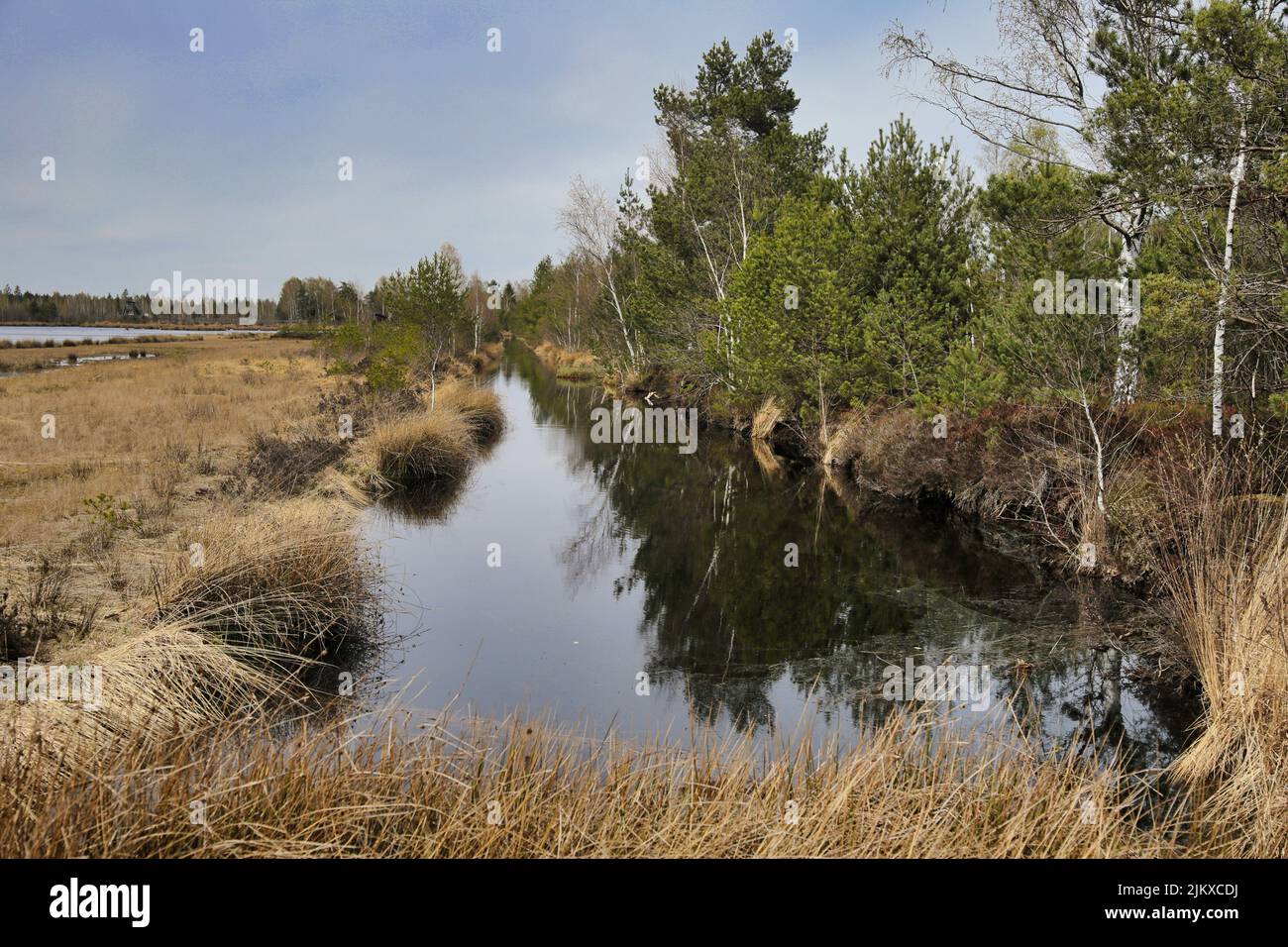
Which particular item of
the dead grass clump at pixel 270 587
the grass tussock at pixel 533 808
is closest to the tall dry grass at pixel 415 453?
the dead grass clump at pixel 270 587

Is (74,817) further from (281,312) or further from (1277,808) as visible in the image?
(281,312)

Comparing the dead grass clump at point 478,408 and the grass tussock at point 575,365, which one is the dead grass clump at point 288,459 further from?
the grass tussock at point 575,365

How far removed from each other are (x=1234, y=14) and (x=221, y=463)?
55.5ft

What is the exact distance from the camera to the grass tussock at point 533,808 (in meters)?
3.85

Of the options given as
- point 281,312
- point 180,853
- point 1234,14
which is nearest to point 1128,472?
point 1234,14

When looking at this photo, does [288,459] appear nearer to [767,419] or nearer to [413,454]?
[413,454]

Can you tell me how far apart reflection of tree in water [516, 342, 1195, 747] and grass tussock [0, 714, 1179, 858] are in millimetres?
1062

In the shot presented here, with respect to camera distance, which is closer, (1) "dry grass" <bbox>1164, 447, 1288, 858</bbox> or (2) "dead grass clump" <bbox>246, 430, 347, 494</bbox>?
(1) "dry grass" <bbox>1164, 447, 1288, 858</bbox>

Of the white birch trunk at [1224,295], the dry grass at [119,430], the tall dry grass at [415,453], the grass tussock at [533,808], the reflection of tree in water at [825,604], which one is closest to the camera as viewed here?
the grass tussock at [533,808]
